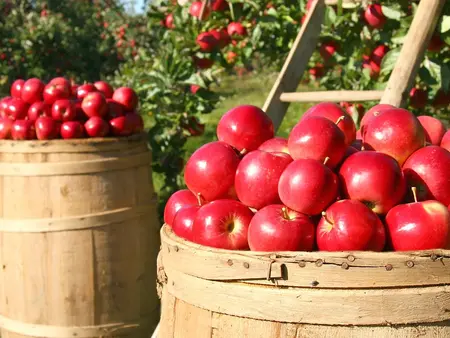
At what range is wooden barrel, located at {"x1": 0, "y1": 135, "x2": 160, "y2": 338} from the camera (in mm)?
2861

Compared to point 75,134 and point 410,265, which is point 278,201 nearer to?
point 410,265

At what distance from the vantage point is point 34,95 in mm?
3393

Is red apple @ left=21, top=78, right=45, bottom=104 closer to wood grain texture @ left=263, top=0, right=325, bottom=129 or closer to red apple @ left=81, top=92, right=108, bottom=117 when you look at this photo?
red apple @ left=81, top=92, right=108, bottom=117

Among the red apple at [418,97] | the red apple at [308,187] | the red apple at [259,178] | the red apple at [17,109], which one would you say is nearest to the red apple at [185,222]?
the red apple at [259,178]

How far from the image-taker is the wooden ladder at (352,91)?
8.40 ft

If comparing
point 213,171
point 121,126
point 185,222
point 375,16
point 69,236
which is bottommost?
point 69,236

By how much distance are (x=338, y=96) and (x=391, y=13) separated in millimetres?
644

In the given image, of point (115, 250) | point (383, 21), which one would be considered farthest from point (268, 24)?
point (115, 250)

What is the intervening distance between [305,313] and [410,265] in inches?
8.5

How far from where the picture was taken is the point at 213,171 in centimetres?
154

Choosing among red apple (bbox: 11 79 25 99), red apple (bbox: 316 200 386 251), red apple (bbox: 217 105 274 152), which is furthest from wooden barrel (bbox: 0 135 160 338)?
red apple (bbox: 316 200 386 251)

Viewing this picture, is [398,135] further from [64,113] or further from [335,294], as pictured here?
[64,113]

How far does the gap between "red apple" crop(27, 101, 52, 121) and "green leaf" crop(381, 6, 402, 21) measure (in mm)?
1715

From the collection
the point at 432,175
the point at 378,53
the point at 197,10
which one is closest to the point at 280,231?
the point at 432,175
